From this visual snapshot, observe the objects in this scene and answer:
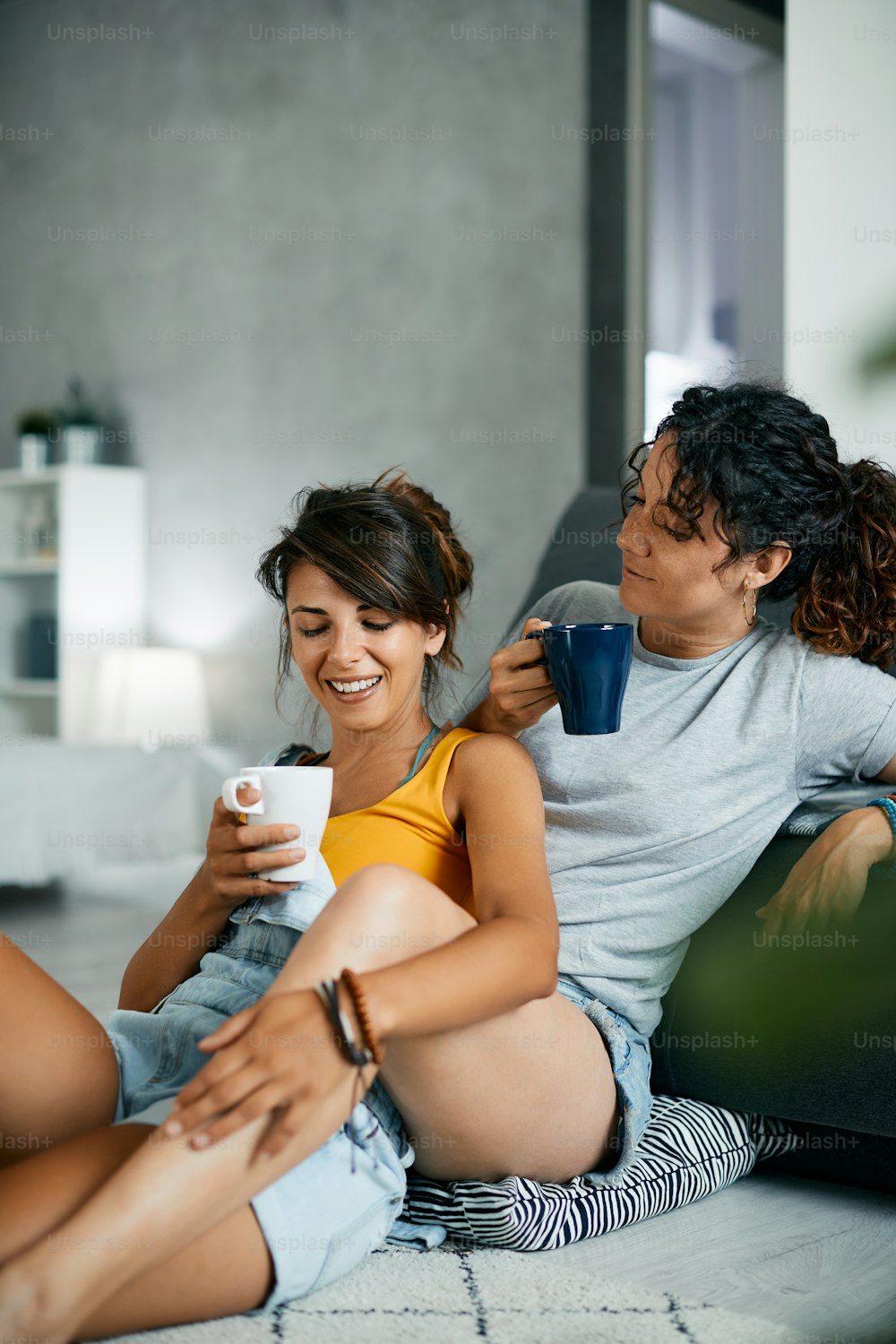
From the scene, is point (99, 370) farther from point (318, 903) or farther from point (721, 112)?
point (318, 903)

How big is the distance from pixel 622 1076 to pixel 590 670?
0.45 metres

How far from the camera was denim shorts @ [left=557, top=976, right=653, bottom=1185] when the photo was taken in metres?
1.44

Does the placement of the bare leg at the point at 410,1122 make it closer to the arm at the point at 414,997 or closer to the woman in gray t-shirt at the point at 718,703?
the arm at the point at 414,997

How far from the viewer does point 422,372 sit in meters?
4.26

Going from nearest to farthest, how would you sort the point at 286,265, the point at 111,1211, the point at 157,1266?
the point at 111,1211, the point at 157,1266, the point at 286,265

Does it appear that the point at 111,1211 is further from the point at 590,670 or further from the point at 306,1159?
the point at 590,670

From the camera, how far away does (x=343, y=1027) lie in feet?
3.55

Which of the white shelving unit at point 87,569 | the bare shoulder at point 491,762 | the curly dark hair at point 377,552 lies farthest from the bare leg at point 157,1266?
the white shelving unit at point 87,569

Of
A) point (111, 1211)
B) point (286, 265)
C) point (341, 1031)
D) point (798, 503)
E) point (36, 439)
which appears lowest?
point (111, 1211)


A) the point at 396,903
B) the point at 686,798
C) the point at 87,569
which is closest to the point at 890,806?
the point at 686,798

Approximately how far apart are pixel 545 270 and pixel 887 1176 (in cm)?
296

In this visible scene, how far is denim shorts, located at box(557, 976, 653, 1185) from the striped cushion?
3 centimetres

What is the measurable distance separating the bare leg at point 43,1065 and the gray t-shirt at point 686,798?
53cm

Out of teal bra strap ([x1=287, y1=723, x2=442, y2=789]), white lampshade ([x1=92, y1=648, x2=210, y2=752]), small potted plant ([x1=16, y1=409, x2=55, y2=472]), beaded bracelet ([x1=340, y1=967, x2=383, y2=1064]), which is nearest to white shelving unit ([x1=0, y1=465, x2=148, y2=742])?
small potted plant ([x1=16, y1=409, x2=55, y2=472])
